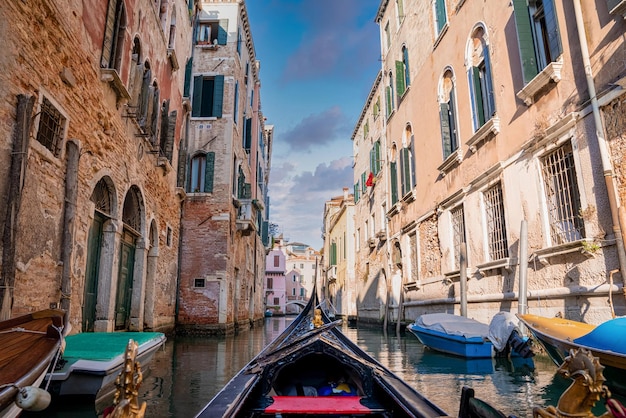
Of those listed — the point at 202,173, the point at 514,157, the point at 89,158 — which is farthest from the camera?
the point at 202,173

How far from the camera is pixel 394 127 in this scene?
515 inches

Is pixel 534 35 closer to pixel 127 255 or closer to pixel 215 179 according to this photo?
pixel 127 255

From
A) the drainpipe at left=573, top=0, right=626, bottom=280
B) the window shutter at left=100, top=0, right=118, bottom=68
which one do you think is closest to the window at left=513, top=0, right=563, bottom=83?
the drainpipe at left=573, top=0, right=626, bottom=280

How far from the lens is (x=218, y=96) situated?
1168 cm

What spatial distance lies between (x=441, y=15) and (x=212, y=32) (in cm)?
663

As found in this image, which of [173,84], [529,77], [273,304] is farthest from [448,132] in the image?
[273,304]

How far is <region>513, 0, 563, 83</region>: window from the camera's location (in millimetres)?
6008

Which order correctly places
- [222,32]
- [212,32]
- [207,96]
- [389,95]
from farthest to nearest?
1. [389,95]
2. [212,32]
3. [222,32]
4. [207,96]

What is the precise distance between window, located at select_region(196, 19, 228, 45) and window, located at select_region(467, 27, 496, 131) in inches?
283

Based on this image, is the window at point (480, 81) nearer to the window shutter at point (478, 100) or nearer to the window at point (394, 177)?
the window shutter at point (478, 100)

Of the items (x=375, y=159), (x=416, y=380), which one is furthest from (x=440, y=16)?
(x=416, y=380)

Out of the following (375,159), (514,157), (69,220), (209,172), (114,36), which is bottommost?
(69,220)

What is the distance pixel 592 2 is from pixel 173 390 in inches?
243

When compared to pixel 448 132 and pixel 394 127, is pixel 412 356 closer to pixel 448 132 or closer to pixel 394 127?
pixel 448 132
